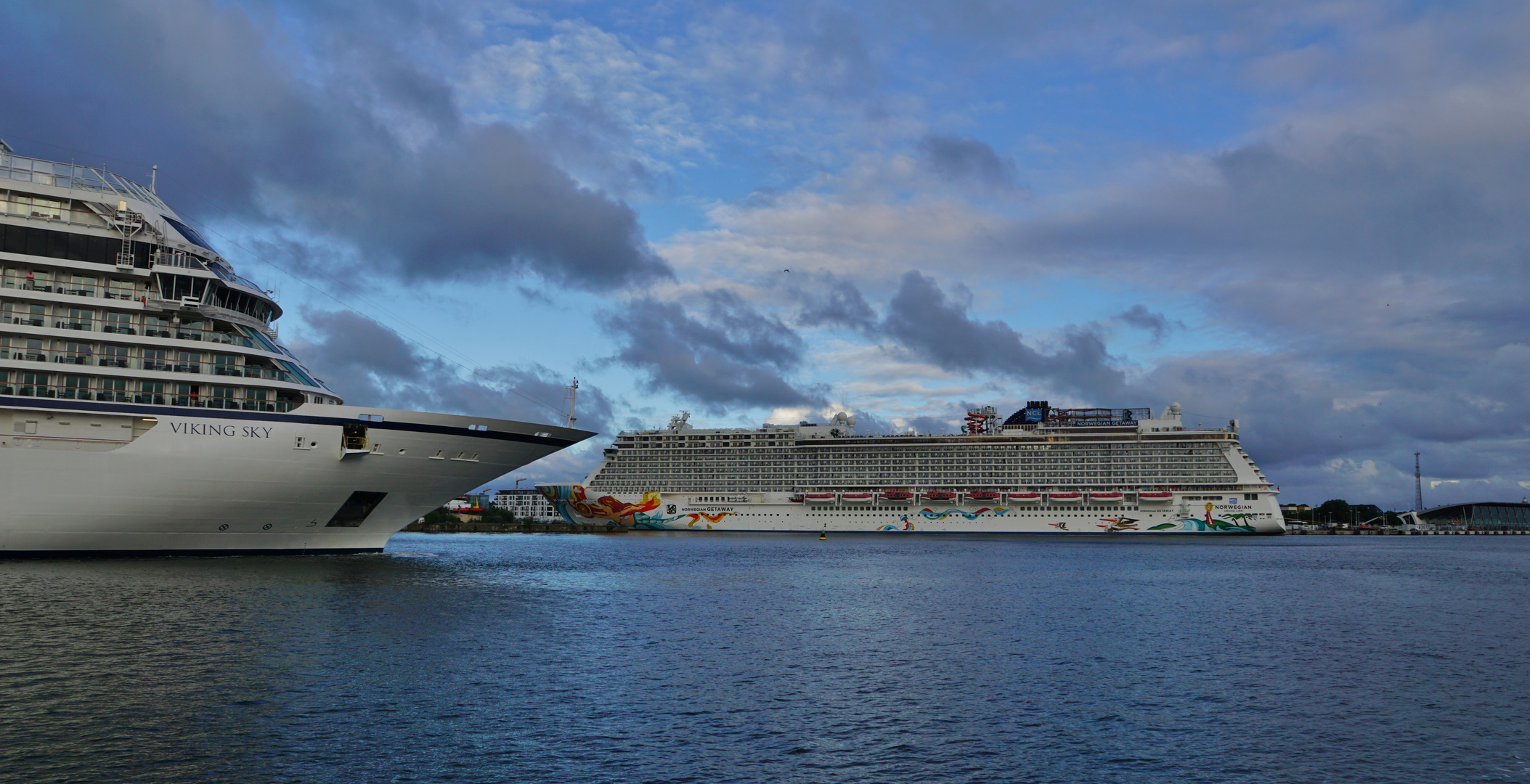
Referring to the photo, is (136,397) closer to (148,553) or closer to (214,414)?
(214,414)

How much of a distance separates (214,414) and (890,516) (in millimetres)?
98303

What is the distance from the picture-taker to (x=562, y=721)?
16.9m

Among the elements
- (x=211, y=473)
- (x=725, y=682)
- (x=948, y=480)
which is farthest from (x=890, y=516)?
(x=725, y=682)

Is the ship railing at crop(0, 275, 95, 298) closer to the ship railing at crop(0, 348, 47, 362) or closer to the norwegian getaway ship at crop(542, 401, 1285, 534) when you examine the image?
the ship railing at crop(0, 348, 47, 362)

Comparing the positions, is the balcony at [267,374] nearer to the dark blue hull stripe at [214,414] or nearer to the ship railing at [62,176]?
the dark blue hull stripe at [214,414]

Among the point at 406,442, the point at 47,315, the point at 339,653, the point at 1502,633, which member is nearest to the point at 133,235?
the point at 47,315

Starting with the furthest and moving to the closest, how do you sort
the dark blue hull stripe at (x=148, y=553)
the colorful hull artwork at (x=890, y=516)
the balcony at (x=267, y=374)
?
the colorful hull artwork at (x=890, y=516), the balcony at (x=267, y=374), the dark blue hull stripe at (x=148, y=553)

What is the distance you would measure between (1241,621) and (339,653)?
96.1 feet

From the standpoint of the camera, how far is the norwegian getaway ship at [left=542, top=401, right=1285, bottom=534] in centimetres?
12031

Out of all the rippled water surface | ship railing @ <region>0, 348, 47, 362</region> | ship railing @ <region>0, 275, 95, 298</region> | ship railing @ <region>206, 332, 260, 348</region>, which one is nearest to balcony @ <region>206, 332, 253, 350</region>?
ship railing @ <region>206, 332, 260, 348</region>

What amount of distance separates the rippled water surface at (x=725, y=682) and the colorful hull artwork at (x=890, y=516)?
80.6 m

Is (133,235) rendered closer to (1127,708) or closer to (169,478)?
(169,478)

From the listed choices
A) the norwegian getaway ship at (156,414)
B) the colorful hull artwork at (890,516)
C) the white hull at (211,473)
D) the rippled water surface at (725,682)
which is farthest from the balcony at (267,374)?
the colorful hull artwork at (890,516)

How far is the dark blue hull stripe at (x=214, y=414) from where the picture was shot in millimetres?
37719
